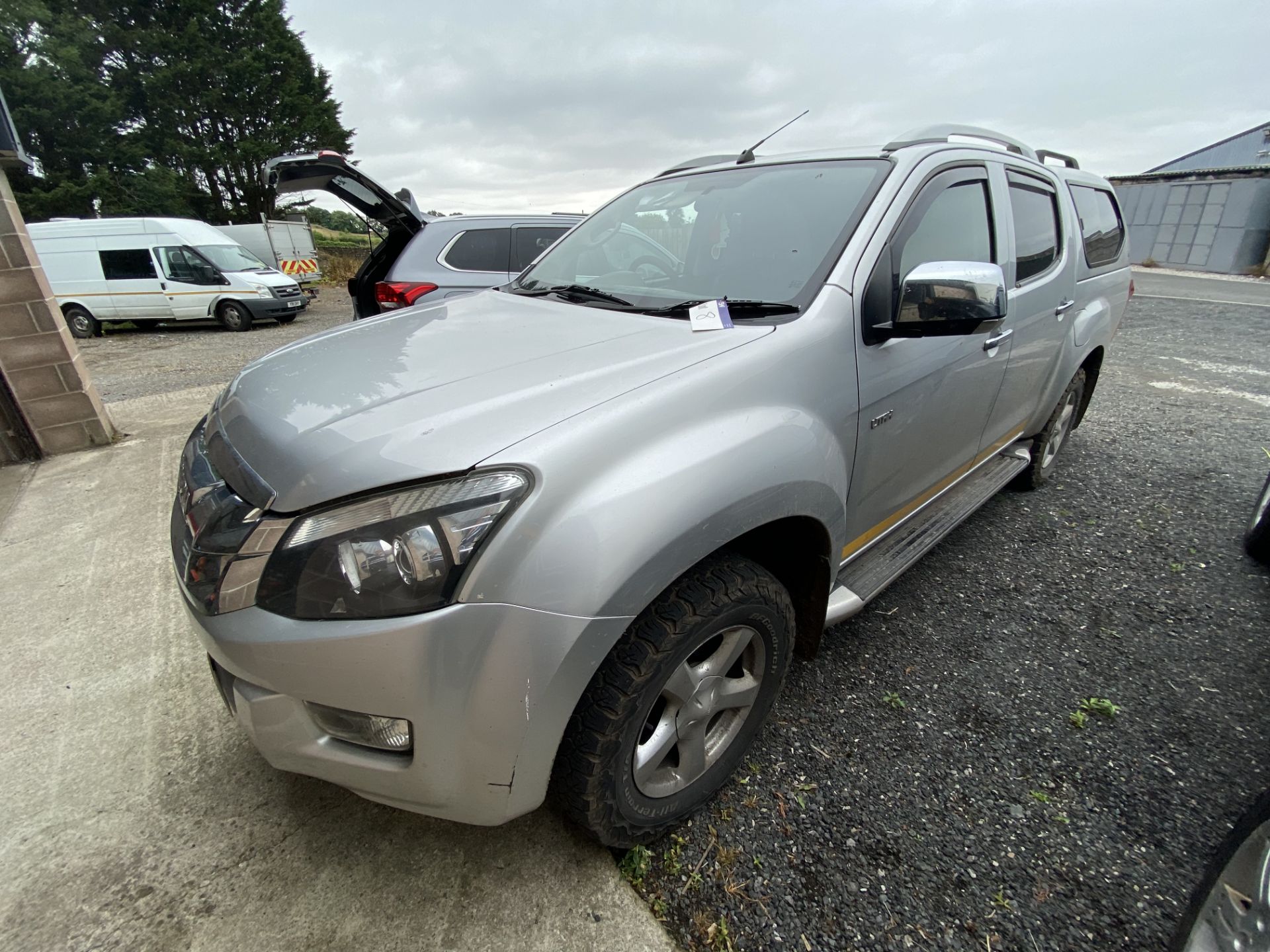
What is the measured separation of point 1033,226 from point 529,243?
468 cm

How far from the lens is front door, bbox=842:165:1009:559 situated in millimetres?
1801

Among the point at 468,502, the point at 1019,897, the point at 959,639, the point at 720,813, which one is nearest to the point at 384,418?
the point at 468,502

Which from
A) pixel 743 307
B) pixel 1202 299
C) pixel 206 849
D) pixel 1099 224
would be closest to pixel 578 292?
pixel 743 307

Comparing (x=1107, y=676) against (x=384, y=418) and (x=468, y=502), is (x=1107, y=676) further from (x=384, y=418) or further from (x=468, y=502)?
(x=384, y=418)

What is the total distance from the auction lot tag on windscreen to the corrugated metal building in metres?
26.2

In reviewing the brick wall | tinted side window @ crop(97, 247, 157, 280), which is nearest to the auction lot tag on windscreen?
the brick wall

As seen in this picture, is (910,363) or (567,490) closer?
(567,490)

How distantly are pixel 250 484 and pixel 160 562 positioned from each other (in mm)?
2295

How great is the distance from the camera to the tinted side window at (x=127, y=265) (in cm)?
1194

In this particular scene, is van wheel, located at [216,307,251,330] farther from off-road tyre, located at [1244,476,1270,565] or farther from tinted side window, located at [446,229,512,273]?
off-road tyre, located at [1244,476,1270,565]

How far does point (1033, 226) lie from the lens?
Answer: 2801 mm

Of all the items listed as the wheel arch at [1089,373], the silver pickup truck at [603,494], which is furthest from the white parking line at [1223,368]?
the silver pickup truck at [603,494]

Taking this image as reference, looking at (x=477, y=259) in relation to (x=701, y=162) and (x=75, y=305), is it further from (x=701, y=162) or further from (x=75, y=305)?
(x=75, y=305)

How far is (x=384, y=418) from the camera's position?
1.31 m
